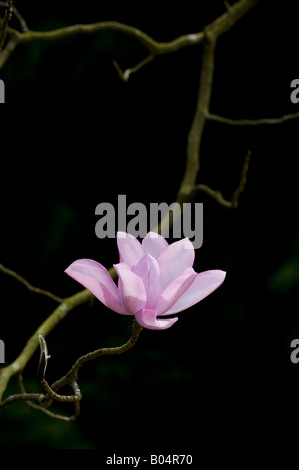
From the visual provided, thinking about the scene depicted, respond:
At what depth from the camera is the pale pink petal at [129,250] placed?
1.25 feet

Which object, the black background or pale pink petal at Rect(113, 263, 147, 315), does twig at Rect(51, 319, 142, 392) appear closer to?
pale pink petal at Rect(113, 263, 147, 315)

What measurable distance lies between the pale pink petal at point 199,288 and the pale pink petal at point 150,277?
1 centimetres

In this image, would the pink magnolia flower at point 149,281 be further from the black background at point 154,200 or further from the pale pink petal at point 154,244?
the black background at point 154,200

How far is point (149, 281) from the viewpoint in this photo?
37 centimetres

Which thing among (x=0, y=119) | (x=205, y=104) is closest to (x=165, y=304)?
(x=205, y=104)

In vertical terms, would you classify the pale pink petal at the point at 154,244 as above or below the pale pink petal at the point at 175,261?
above

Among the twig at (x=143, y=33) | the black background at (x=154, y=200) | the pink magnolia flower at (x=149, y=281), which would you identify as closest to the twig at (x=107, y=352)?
the pink magnolia flower at (x=149, y=281)

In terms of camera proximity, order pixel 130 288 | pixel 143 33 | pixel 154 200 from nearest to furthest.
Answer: pixel 130 288 → pixel 143 33 → pixel 154 200

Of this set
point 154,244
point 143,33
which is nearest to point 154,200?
point 143,33

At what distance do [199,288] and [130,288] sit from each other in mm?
43

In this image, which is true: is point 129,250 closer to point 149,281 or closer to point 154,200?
point 149,281

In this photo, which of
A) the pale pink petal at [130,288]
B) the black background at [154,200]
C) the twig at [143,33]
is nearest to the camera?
the pale pink petal at [130,288]

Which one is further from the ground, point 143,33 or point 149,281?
point 143,33

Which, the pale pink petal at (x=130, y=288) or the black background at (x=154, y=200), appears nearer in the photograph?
the pale pink petal at (x=130, y=288)
